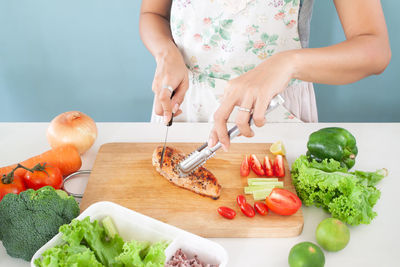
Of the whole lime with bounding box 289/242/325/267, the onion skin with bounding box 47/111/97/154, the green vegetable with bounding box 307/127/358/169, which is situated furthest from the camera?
the onion skin with bounding box 47/111/97/154

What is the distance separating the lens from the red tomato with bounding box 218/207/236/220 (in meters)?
1.41

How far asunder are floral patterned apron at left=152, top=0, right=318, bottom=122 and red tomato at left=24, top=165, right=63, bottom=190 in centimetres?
90

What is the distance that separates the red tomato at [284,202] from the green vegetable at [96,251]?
1.55 feet

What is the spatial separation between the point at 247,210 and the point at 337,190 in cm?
35

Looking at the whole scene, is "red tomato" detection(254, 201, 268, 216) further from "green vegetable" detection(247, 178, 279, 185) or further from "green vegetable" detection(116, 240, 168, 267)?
"green vegetable" detection(116, 240, 168, 267)

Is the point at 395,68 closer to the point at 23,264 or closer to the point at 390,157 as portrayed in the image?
the point at 390,157

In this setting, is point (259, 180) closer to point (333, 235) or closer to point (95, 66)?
point (333, 235)

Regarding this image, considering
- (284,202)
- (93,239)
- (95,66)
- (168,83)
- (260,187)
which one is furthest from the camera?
(95,66)

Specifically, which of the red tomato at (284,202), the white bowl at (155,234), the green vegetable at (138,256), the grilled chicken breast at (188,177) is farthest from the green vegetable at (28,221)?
the red tomato at (284,202)

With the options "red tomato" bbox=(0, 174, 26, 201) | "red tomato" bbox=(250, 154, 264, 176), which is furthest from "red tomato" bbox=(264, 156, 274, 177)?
"red tomato" bbox=(0, 174, 26, 201)

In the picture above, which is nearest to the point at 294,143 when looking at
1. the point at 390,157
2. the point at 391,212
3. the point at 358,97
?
the point at 390,157

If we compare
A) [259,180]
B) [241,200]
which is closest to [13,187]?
[241,200]

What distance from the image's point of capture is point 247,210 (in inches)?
56.1

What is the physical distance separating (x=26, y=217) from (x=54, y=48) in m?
1.88
